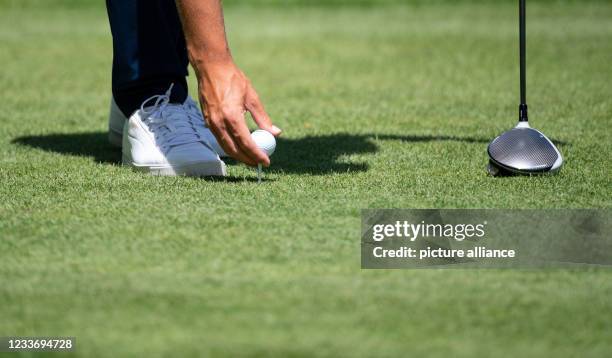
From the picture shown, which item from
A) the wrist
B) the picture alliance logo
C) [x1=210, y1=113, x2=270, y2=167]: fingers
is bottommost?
the picture alliance logo

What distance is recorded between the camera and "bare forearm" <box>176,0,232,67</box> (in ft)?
8.51

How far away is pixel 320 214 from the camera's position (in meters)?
2.40

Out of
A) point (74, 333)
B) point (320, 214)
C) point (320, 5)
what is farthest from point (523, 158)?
point (320, 5)

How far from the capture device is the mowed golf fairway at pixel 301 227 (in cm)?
165

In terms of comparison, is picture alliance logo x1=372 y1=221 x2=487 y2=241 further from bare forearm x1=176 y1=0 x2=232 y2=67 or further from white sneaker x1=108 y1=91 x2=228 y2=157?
white sneaker x1=108 y1=91 x2=228 y2=157

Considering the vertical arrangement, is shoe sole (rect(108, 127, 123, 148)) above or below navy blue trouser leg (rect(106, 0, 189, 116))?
below

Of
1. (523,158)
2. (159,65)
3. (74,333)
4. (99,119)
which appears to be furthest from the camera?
(99,119)

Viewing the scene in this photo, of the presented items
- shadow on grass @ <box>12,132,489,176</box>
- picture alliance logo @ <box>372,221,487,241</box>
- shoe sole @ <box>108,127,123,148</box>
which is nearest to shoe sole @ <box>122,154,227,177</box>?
shadow on grass @ <box>12,132,489,176</box>

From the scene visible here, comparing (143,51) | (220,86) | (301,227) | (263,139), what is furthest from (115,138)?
(301,227)

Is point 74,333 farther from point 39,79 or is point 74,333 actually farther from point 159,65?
point 39,79

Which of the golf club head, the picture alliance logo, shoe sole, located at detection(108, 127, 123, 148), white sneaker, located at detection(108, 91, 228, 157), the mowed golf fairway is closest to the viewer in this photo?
the mowed golf fairway

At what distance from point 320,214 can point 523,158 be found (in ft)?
2.54

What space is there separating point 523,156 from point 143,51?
4.21ft

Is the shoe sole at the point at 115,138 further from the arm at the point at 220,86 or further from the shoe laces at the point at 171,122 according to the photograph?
the arm at the point at 220,86
